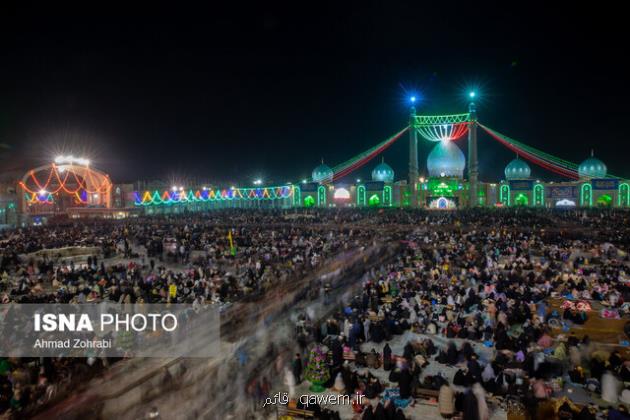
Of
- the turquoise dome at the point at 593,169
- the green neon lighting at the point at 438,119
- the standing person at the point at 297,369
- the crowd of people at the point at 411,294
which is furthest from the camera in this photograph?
the turquoise dome at the point at 593,169

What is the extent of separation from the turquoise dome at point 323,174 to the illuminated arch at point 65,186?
31.8 m

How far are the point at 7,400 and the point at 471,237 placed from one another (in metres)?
20.6

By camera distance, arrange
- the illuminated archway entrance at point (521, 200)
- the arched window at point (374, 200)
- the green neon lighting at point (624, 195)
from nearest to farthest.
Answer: the green neon lighting at point (624, 195), the illuminated archway entrance at point (521, 200), the arched window at point (374, 200)

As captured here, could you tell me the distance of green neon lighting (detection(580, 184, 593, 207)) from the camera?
170ft

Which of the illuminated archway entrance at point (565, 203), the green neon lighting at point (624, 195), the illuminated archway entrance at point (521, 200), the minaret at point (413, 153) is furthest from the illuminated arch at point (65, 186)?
the green neon lighting at point (624, 195)

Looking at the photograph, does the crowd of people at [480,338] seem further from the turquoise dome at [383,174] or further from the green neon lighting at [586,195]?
the turquoise dome at [383,174]

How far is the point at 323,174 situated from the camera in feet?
218

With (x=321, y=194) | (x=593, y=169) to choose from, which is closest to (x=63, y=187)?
(x=321, y=194)

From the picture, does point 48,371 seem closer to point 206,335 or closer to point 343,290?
point 206,335

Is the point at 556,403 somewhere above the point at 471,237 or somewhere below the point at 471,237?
below

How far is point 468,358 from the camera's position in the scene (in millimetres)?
7805

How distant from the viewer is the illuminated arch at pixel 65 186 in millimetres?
36625

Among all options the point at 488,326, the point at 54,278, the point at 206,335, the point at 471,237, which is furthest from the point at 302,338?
the point at 471,237

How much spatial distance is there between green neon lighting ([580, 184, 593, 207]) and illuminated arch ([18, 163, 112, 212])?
54460 mm
